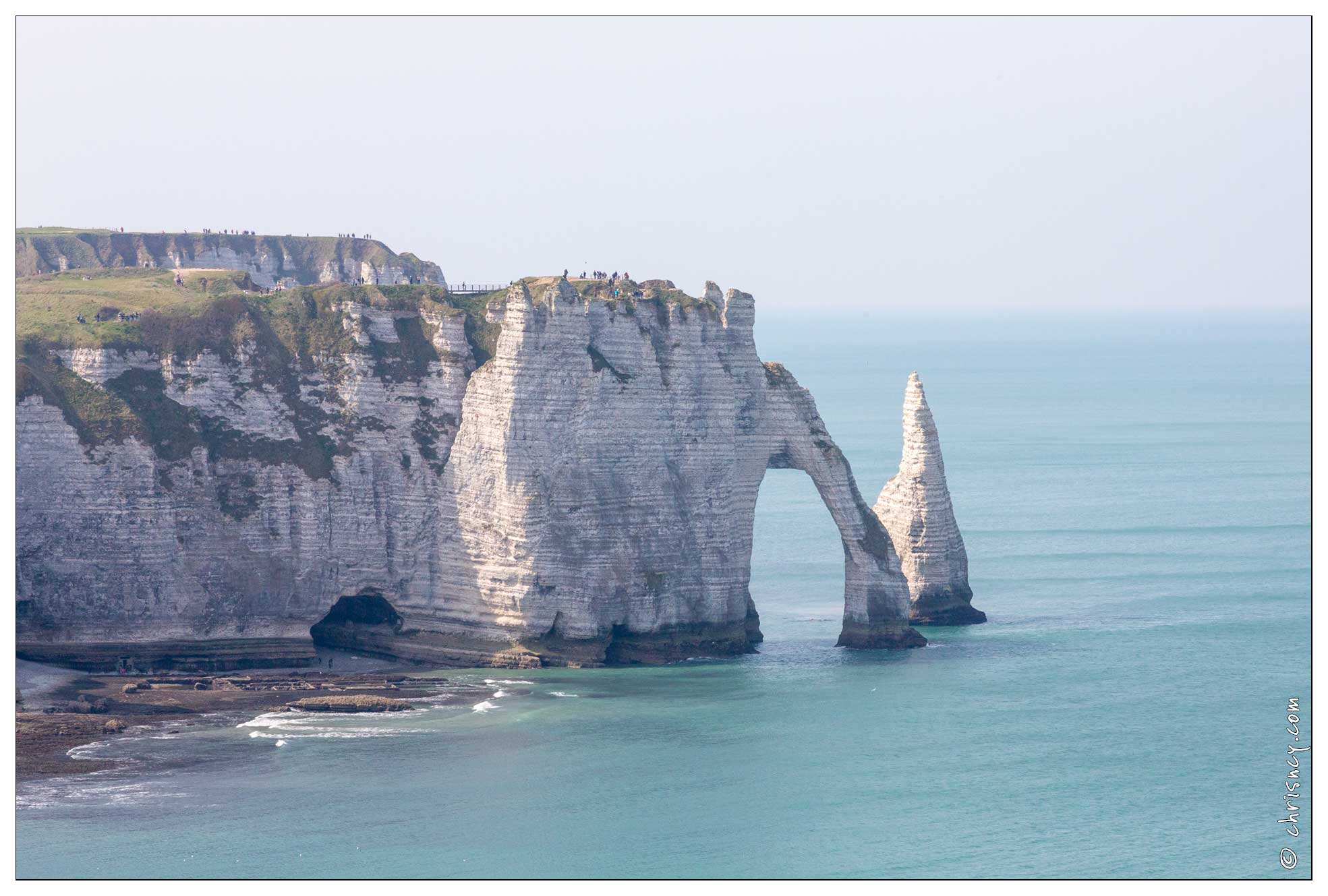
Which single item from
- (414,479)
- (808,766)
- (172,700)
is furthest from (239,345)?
(808,766)

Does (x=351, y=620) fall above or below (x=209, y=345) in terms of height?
below

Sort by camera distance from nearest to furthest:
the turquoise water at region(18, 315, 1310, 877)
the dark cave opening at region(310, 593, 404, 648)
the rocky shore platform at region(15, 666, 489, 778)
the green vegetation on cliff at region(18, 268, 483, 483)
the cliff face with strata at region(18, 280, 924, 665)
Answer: the turquoise water at region(18, 315, 1310, 877) → the rocky shore platform at region(15, 666, 489, 778) → the cliff face with strata at region(18, 280, 924, 665) → the green vegetation on cliff at region(18, 268, 483, 483) → the dark cave opening at region(310, 593, 404, 648)

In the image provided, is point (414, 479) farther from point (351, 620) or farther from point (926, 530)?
point (926, 530)

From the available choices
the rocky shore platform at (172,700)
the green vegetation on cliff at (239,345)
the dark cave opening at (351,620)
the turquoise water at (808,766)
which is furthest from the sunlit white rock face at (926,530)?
the dark cave opening at (351,620)

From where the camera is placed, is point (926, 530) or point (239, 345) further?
point (926, 530)

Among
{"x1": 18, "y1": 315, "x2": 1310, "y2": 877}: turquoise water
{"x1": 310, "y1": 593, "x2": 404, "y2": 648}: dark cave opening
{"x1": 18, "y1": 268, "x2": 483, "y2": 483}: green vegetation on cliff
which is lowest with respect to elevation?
{"x1": 18, "y1": 315, "x2": 1310, "y2": 877}: turquoise water

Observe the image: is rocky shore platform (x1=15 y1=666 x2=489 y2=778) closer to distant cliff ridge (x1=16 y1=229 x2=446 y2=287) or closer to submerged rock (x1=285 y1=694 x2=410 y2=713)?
submerged rock (x1=285 y1=694 x2=410 y2=713)

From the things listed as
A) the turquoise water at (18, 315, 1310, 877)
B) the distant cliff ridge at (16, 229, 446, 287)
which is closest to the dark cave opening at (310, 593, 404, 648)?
the turquoise water at (18, 315, 1310, 877)
